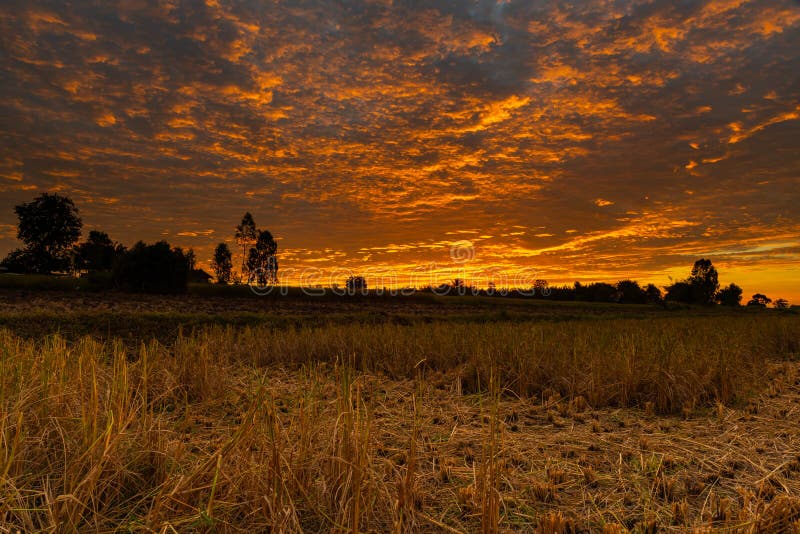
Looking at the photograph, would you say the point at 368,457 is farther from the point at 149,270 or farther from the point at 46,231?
the point at 46,231

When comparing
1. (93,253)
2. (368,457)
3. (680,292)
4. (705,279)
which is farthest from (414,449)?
(705,279)

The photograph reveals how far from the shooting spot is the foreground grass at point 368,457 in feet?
7.50

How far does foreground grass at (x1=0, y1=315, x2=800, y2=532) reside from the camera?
2285mm

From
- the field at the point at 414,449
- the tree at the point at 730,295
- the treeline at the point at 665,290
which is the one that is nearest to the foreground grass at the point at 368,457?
the field at the point at 414,449

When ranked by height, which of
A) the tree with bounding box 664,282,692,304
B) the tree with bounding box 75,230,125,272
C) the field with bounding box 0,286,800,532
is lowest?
the field with bounding box 0,286,800,532

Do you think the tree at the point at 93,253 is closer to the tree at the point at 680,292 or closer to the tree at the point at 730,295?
the tree at the point at 680,292

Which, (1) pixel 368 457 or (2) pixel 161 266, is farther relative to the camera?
(2) pixel 161 266

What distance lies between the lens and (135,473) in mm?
2564

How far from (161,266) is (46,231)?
130 feet

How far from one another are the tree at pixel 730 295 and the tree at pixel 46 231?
110462 millimetres

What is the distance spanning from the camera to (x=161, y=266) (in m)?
31.9

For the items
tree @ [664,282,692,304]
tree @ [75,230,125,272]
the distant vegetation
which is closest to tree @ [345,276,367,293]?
the distant vegetation

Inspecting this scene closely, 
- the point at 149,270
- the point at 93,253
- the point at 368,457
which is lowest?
the point at 368,457

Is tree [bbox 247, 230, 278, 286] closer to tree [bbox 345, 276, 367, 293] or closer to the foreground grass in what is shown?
tree [bbox 345, 276, 367, 293]
